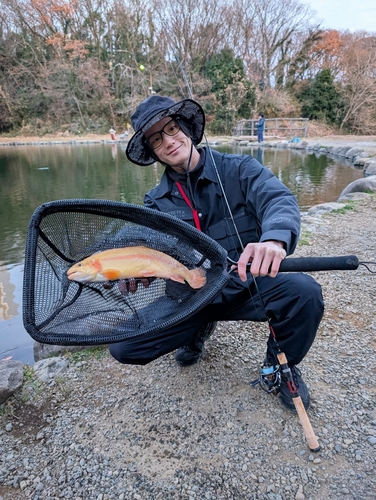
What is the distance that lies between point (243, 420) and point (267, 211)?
4.03 feet

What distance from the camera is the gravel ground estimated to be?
164 cm

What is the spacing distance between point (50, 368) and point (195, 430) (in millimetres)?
1201

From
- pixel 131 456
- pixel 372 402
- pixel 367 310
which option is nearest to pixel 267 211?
pixel 372 402

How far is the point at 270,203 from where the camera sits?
6.14 feet

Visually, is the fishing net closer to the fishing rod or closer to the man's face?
→ the fishing rod

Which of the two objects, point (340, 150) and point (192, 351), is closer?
Answer: point (192, 351)

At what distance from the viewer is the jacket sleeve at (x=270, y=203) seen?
63.2 inches

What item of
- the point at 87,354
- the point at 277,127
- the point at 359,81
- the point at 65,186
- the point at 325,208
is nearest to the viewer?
the point at 87,354

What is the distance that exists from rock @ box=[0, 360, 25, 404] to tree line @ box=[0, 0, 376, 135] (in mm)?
30500

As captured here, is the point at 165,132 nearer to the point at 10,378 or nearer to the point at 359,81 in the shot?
the point at 10,378

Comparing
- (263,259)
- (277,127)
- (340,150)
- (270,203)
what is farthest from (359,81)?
(263,259)

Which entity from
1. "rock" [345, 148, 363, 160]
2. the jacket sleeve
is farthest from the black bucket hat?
"rock" [345, 148, 363, 160]

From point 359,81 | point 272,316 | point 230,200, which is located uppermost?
point 359,81

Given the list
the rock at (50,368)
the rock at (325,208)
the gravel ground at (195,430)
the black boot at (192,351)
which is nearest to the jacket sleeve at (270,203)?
the black boot at (192,351)
